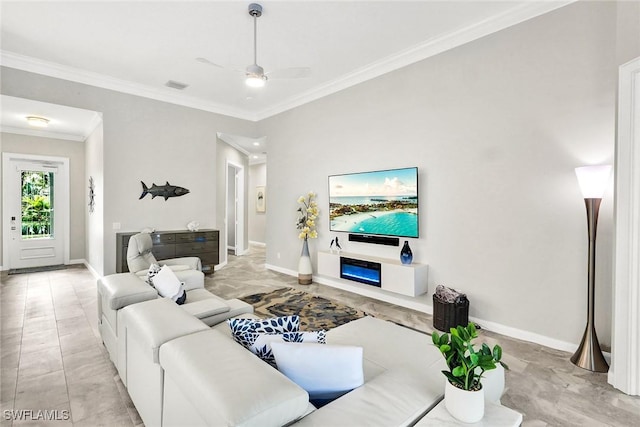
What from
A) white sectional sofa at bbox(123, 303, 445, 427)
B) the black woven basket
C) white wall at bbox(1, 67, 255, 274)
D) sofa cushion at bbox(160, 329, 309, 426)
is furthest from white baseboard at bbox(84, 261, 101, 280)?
the black woven basket

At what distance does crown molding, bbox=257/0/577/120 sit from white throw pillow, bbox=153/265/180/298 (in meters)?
3.70

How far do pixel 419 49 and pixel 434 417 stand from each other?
399 centimetres

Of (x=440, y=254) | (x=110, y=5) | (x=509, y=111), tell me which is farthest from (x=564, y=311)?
(x=110, y=5)

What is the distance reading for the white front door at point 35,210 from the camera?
632cm

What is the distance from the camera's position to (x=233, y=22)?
3.41m

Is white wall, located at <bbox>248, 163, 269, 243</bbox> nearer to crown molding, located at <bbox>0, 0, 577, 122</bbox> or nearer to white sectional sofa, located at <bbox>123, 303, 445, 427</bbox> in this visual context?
crown molding, located at <bbox>0, 0, 577, 122</bbox>

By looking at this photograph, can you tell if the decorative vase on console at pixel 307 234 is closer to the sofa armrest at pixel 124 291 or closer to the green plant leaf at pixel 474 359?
the sofa armrest at pixel 124 291

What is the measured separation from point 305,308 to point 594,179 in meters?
3.24

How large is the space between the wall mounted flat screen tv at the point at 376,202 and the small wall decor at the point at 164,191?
2.79m

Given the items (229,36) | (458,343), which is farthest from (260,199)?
(458,343)

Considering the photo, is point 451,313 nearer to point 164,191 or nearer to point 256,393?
point 256,393

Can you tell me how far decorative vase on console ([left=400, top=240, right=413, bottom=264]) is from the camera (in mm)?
4004

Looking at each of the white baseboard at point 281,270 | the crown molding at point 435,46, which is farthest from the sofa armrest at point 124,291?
the crown molding at point 435,46

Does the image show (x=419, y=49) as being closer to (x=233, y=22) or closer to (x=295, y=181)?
(x=233, y=22)
